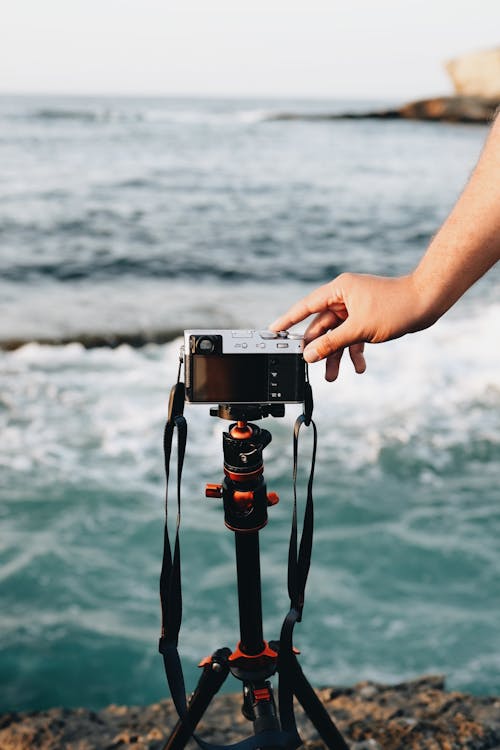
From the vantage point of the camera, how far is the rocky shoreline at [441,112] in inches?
1865

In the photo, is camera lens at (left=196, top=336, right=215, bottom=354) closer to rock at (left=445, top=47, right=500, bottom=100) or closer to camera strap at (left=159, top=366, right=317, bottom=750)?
camera strap at (left=159, top=366, right=317, bottom=750)

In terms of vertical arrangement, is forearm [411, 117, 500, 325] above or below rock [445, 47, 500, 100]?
below

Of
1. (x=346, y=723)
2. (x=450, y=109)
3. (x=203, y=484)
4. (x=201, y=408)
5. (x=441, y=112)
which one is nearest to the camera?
(x=346, y=723)

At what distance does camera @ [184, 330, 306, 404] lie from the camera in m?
1.35

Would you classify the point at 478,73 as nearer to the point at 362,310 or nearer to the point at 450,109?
the point at 450,109

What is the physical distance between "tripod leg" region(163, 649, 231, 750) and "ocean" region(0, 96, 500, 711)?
5.53 feet

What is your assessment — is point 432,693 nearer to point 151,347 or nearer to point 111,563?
point 111,563

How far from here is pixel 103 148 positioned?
2712 centimetres

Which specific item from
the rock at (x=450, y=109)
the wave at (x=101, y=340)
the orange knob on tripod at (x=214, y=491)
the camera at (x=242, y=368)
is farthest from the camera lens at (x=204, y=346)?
the rock at (x=450, y=109)

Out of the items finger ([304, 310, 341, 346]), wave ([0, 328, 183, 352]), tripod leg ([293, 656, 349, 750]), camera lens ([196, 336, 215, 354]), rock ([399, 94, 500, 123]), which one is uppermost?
rock ([399, 94, 500, 123])

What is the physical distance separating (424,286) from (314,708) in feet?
2.93

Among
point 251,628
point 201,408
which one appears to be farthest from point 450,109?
point 251,628

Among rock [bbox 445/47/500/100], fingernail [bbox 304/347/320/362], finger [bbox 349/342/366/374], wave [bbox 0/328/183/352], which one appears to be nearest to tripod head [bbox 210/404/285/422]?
fingernail [bbox 304/347/320/362]

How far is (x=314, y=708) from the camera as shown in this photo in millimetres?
1558
